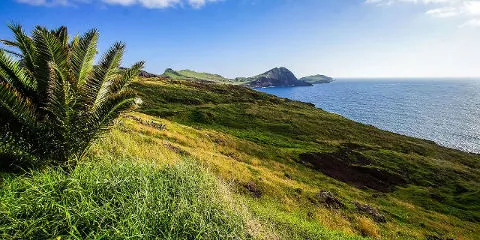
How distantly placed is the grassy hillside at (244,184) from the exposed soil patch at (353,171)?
0.26m

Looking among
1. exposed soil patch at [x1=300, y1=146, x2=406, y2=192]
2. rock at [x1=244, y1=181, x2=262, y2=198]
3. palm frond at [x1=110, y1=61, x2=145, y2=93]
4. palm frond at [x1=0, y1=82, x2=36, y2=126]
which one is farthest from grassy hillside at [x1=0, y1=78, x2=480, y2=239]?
palm frond at [x1=110, y1=61, x2=145, y2=93]

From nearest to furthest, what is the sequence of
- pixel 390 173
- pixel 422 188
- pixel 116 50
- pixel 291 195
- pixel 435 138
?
pixel 116 50 < pixel 291 195 < pixel 422 188 < pixel 390 173 < pixel 435 138

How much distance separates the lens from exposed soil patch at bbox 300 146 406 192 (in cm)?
4797

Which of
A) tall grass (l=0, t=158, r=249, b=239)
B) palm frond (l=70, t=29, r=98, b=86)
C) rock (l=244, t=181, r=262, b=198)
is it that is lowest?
rock (l=244, t=181, r=262, b=198)

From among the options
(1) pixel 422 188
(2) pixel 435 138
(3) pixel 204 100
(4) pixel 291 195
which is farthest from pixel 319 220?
(2) pixel 435 138

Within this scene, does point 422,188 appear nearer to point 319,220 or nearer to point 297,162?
point 297,162

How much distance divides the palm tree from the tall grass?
7.48ft

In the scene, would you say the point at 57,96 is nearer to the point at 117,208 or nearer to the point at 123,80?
the point at 123,80

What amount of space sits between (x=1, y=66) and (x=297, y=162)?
42.6 metres

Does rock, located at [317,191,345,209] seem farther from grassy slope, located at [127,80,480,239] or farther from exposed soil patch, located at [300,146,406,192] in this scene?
exposed soil patch, located at [300,146,406,192]

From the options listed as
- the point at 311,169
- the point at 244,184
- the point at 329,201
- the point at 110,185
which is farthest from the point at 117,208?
the point at 311,169

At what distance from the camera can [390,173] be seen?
53938 millimetres

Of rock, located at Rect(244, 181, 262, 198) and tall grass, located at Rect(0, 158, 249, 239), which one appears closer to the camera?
tall grass, located at Rect(0, 158, 249, 239)

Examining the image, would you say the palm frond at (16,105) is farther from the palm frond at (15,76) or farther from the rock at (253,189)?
the rock at (253,189)
